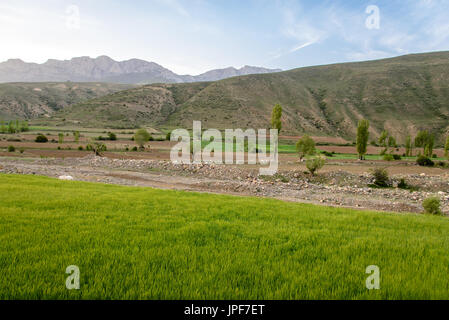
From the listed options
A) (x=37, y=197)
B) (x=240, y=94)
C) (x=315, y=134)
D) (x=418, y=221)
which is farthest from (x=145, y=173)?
(x=240, y=94)

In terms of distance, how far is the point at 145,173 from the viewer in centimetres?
3434

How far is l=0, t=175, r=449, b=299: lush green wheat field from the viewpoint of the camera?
3.89 meters

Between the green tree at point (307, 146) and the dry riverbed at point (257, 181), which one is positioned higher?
the green tree at point (307, 146)

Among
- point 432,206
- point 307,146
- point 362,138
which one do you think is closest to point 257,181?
point 432,206

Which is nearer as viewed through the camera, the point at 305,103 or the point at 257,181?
the point at 257,181

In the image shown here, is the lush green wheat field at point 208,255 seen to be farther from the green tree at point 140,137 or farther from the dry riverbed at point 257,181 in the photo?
the green tree at point 140,137

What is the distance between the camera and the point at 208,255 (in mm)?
5074

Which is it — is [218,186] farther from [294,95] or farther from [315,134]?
[294,95]

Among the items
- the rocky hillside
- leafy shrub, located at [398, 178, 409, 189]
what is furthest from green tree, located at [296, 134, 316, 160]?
the rocky hillside

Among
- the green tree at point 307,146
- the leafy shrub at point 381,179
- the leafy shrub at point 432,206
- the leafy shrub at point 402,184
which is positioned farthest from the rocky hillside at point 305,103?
the leafy shrub at point 432,206

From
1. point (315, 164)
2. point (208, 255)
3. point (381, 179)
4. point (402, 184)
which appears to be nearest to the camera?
point (208, 255)

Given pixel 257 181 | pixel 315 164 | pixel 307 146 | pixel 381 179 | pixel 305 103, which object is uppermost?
pixel 305 103

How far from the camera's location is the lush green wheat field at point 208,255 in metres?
3.89

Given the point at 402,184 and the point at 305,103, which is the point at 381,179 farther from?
the point at 305,103
